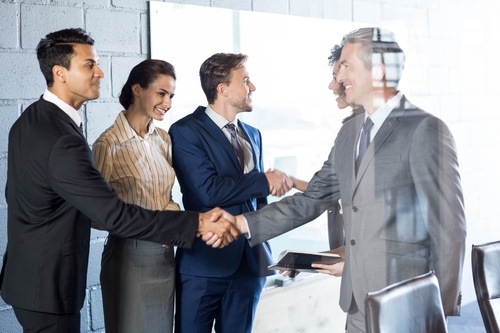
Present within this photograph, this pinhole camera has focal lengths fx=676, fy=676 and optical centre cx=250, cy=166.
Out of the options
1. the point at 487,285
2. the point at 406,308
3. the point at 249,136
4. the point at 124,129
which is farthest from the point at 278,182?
the point at 406,308

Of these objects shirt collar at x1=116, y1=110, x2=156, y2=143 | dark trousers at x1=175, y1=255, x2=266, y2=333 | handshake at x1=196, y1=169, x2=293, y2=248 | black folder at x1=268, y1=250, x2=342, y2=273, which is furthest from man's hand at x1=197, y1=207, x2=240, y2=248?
shirt collar at x1=116, y1=110, x2=156, y2=143

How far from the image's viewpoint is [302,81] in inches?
101

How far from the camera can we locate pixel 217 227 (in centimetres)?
233

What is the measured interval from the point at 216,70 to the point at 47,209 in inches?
29.8

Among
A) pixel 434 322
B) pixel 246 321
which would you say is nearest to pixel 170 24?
pixel 246 321

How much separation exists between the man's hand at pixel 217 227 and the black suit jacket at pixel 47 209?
1.40 feet

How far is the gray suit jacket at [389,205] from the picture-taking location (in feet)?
7.96

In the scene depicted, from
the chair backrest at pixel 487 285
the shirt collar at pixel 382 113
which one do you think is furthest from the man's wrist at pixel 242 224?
the chair backrest at pixel 487 285

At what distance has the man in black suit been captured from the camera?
1956 millimetres

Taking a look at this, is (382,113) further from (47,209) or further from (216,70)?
(47,209)

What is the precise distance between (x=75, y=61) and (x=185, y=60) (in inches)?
17.1

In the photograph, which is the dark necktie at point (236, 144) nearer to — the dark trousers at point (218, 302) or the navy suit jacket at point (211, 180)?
the navy suit jacket at point (211, 180)

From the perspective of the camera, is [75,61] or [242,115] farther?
[242,115]

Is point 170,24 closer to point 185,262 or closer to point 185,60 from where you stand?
point 185,60
